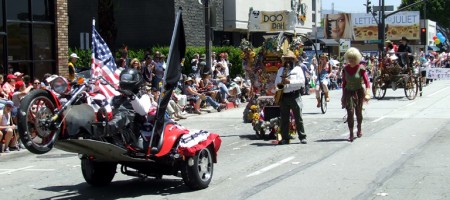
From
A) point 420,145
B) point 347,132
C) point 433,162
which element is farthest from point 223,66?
point 433,162

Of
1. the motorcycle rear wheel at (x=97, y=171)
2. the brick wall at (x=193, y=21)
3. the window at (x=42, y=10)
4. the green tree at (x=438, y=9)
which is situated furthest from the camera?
the green tree at (x=438, y=9)

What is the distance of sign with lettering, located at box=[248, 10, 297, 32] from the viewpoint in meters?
35.5

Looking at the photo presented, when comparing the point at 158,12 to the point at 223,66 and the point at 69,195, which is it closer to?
the point at 223,66

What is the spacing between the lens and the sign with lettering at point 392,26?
78.4 meters

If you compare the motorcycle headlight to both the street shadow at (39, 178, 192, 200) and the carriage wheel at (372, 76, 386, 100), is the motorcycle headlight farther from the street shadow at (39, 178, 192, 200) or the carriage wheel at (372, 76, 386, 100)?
the carriage wheel at (372, 76, 386, 100)

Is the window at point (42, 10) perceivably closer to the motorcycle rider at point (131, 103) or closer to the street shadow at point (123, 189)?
the street shadow at point (123, 189)

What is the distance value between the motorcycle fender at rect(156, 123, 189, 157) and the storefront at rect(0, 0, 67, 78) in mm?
12748

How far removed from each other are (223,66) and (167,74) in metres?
18.4

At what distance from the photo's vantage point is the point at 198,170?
950 cm

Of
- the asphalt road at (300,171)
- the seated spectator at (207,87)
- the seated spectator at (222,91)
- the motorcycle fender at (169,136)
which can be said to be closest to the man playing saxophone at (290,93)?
the asphalt road at (300,171)

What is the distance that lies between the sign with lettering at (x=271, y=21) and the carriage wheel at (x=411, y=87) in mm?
9295

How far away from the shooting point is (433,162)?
11.7 metres

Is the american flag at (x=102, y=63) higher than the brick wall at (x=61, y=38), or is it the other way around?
the brick wall at (x=61, y=38)

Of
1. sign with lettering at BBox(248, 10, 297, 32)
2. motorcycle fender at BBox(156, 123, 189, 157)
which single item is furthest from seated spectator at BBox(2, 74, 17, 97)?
sign with lettering at BBox(248, 10, 297, 32)
